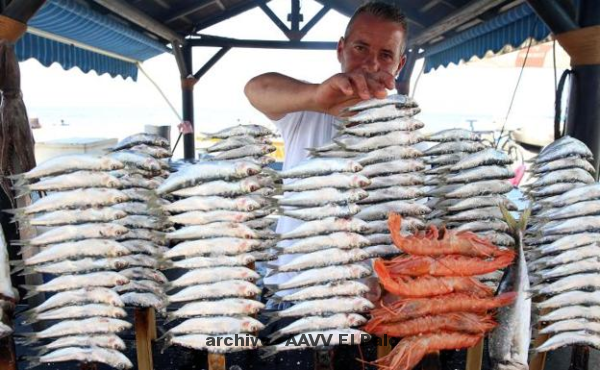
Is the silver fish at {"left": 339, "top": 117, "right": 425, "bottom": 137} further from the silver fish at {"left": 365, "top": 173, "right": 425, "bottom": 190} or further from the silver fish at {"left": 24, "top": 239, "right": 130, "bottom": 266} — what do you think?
the silver fish at {"left": 24, "top": 239, "right": 130, "bottom": 266}

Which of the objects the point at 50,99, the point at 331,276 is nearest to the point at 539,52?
the point at 331,276

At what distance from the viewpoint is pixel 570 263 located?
1961 millimetres

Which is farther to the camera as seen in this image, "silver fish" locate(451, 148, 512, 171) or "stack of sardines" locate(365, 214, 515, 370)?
"silver fish" locate(451, 148, 512, 171)

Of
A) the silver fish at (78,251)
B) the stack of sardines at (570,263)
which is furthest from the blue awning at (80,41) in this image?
the stack of sardines at (570,263)

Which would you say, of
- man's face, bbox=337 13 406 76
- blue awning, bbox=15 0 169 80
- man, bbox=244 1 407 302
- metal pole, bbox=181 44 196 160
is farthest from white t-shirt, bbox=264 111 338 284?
metal pole, bbox=181 44 196 160

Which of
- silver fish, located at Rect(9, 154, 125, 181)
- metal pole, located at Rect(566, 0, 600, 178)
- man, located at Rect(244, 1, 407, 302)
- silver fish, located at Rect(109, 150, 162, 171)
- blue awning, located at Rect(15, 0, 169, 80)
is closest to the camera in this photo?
silver fish, located at Rect(9, 154, 125, 181)

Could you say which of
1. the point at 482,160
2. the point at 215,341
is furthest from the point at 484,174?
the point at 215,341

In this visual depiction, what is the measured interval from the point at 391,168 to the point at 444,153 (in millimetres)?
400

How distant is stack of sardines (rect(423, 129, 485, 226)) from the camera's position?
2.15m

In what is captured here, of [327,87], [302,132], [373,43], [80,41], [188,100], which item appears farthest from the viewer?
[188,100]

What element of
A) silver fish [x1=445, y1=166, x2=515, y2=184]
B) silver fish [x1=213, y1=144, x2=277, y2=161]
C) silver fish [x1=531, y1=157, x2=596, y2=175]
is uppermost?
silver fish [x1=213, y1=144, x2=277, y2=161]

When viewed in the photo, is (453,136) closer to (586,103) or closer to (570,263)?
(570,263)

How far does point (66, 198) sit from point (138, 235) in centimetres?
35

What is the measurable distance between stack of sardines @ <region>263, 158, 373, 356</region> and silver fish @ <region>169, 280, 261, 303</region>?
0.38 feet
